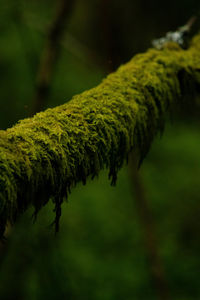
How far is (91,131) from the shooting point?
134 cm

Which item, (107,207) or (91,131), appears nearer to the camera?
(91,131)

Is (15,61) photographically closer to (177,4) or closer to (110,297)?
(177,4)

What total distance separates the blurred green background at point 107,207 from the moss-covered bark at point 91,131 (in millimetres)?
1866

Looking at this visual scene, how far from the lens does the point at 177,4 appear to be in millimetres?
6262

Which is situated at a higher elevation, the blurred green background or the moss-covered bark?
the blurred green background

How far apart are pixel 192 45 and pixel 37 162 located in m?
1.30

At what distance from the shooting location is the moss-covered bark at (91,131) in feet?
3.61

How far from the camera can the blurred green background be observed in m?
4.42

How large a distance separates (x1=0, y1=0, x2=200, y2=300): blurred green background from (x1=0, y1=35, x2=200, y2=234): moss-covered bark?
6.12ft

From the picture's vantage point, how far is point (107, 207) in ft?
21.7

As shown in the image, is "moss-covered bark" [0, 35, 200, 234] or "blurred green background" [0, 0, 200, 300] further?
"blurred green background" [0, 0, 200, 300]

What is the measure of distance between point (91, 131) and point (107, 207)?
17.7ft

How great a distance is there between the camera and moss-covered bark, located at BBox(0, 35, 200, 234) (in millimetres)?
1102

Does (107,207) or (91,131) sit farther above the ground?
(107,207)
